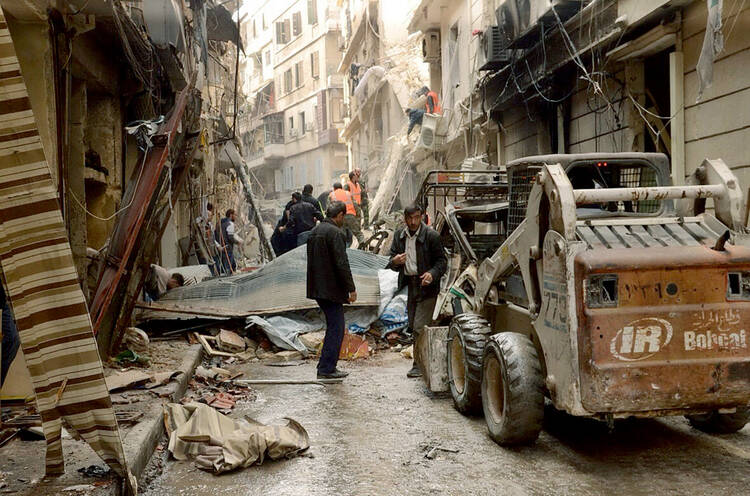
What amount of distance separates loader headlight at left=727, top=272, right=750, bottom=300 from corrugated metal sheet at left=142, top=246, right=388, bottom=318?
647 cm

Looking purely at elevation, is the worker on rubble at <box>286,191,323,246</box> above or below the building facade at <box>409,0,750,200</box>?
below

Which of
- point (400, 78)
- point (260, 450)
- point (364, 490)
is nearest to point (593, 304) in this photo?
point (364, 490)

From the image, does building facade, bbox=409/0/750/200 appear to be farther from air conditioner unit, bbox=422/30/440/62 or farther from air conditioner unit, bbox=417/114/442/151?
air conditioner unit, bbox=422/30/440/62

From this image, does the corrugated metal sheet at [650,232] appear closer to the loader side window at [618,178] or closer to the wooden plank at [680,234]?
the wooden plank at [680,234]

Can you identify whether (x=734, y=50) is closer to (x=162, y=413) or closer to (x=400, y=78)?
(x=162, y=413)

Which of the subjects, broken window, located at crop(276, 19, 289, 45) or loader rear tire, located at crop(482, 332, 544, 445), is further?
broken window, located at crop(276, 19, 289, 45)

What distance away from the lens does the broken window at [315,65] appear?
173ft

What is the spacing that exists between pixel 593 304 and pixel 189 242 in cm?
1428

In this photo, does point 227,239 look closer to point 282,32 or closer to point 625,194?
point 625,194

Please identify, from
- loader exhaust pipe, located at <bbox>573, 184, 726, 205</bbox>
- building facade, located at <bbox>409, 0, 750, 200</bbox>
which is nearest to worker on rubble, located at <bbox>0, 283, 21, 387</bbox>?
loader exhaust pipe, located at <bbox>573, 184, 726, 205</bbox>

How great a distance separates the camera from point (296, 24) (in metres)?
55.4

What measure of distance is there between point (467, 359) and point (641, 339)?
175 centimetres

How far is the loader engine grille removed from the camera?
556 centimetres

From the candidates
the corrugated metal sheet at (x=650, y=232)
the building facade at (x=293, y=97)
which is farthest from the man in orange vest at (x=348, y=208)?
the building facade at (x=293, y=97)
